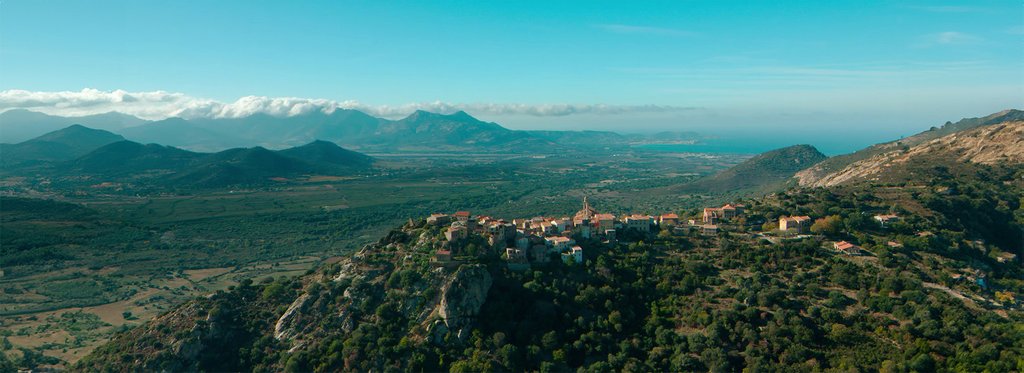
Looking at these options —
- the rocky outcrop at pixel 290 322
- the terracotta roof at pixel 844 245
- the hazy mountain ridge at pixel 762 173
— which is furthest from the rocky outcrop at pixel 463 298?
the hazy mountain ridge at pixel 762 173

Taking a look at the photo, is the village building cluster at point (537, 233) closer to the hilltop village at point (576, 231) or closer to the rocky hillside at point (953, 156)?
the hilltop village at point (576, 231)

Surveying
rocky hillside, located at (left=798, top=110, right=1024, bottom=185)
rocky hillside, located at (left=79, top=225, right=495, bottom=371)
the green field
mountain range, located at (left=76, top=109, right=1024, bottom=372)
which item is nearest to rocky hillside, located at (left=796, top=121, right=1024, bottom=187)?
rocky hillside, located at (left=798, top=110, right=1024, bottom=185)

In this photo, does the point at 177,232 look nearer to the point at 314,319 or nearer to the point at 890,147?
the point at 314,319

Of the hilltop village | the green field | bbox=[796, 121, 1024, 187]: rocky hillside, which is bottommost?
the green field

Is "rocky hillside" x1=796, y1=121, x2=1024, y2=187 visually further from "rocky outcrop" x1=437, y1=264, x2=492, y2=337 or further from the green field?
"rocky outcrop" x1=437, y1=264, x2=492, y2=337

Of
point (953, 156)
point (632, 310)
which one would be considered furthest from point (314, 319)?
point (953, 156)

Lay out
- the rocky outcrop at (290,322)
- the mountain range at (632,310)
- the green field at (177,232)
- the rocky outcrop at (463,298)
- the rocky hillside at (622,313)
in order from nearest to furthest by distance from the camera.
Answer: the rocky hillside at (622,313) < the mountain range at (632,310) < the rocky outcrop at (463,298) < the rocky outcrop at (290,322) < the green field at (177,232)

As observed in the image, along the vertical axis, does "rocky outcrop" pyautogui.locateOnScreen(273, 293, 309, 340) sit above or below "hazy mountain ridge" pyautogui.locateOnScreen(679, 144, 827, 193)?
below
